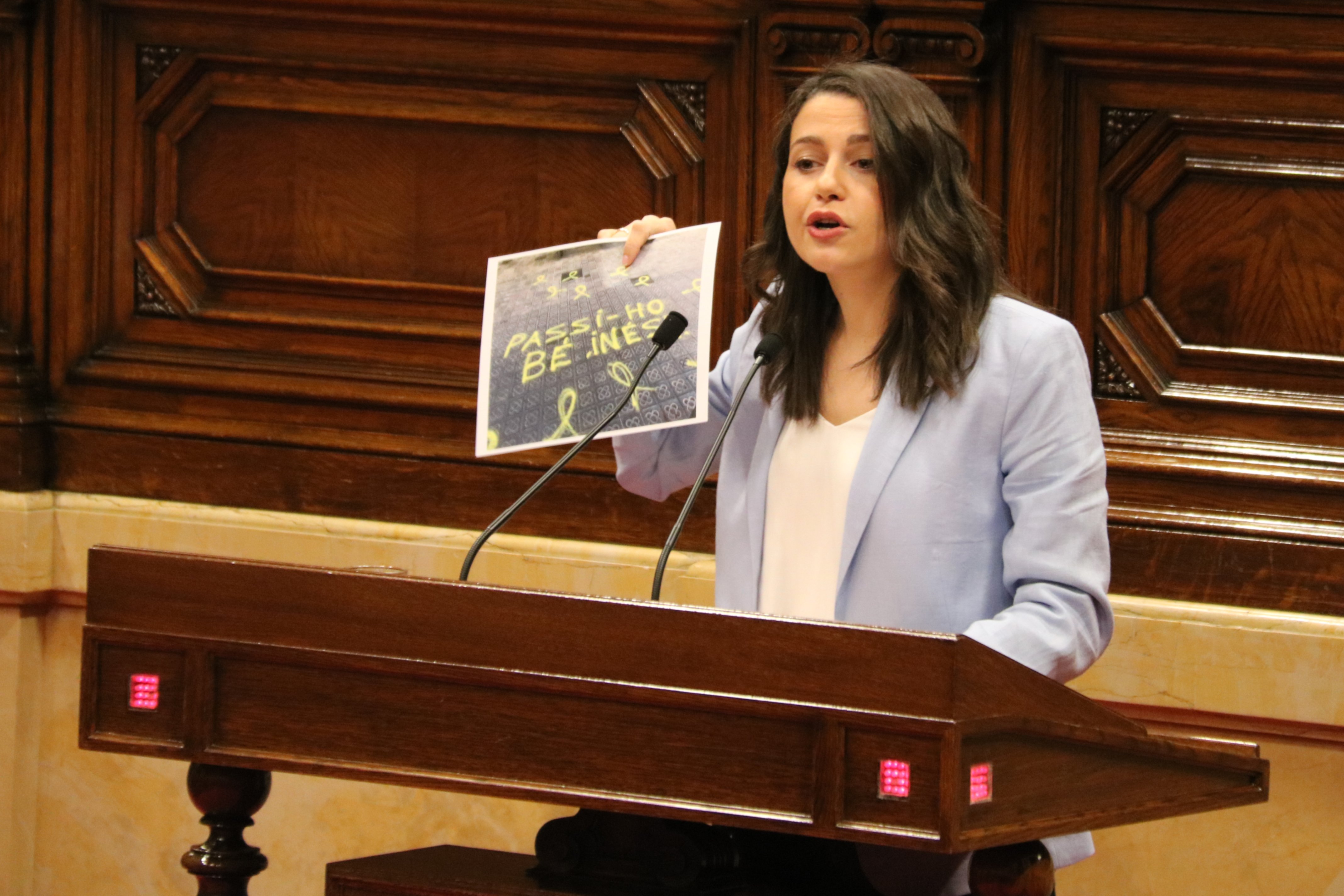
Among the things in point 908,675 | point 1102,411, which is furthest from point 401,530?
point 908,675

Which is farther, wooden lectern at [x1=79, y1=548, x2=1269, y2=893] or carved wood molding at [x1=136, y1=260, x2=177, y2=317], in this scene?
carved wood molding at [x1=136, y1=260, x2=177, y2=317]

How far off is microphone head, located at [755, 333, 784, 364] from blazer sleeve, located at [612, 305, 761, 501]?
0.28 m

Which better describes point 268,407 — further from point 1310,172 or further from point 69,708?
point 1310,172

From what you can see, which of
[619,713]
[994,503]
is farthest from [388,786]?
[619,713]

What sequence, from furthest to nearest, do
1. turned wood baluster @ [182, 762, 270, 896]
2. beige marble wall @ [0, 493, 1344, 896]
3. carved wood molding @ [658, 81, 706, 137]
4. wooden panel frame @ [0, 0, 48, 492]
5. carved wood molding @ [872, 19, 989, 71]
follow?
wooden panel frame @ [0, 0, 48, 492]
carved wood molding @ [658, 81, 706, 137]
carved wood molding @ [872, 19, 989, 71]
beige marble wall @ [0, 493, 1344, 896]
turned wood baluster @ [182, 762, 270, 896]

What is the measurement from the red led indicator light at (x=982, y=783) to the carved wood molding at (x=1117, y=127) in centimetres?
192

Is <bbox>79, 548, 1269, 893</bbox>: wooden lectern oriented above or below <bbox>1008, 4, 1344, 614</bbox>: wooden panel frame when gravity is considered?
below

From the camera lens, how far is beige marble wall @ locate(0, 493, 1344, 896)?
3.22 meters

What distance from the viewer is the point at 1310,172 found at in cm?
322

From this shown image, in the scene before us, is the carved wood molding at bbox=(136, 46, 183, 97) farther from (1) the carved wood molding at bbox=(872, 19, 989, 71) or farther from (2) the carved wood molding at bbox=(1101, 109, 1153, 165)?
(2) the carved wood molding at bbox=(1101, 109, 1153, 165)

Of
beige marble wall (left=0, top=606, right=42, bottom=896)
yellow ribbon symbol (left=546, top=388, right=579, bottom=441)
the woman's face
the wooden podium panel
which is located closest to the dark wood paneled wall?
beige marble wall (left=0, top=606, right=42, bottom=896)

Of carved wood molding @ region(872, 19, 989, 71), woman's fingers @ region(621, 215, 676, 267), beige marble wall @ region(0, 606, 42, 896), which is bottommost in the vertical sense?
beige marble wall @ region(0, 606, 42, 896)

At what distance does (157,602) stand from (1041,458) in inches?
41.3

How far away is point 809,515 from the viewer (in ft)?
7.44
